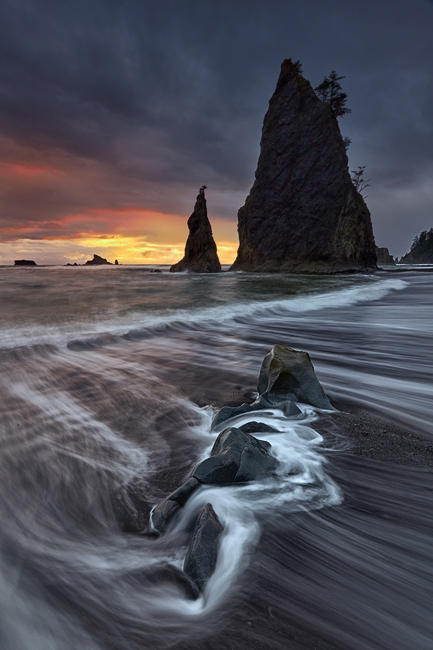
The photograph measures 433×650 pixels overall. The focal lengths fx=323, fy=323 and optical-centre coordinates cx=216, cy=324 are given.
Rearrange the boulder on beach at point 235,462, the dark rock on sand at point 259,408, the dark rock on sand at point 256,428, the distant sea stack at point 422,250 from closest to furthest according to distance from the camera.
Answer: the boulder on beach at point 235,462 → the dark rock on sand at point 256,428 → the dark rock on sand at point 259,408 → the distant sea stack at point 422,250

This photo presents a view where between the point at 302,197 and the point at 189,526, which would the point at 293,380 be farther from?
the point at 302,197

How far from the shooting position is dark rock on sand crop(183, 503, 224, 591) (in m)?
1.36

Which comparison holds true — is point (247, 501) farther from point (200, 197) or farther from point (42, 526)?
point (200, 197)

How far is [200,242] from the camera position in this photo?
45.4m

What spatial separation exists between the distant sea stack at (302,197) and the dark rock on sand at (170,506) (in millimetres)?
40825

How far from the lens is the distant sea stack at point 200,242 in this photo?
4528 cm

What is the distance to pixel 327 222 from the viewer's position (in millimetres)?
39969

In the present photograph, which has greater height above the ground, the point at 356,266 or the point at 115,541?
the point at 356,266

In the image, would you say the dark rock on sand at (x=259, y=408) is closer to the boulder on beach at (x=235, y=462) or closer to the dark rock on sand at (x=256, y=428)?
the dark rock on sand at (x=256, y=428)

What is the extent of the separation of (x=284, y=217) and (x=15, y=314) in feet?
129

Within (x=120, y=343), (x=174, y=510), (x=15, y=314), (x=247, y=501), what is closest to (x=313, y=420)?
(x=247, y=501)

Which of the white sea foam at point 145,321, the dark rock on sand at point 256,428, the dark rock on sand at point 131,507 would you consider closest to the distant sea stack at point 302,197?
the white sea foam at point 145,321

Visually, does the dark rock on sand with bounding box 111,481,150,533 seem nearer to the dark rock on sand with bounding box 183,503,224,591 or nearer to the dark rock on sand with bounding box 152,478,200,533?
the dark rock on sand with bounding box 152,478,200,533

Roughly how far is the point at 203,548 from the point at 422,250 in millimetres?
129747
